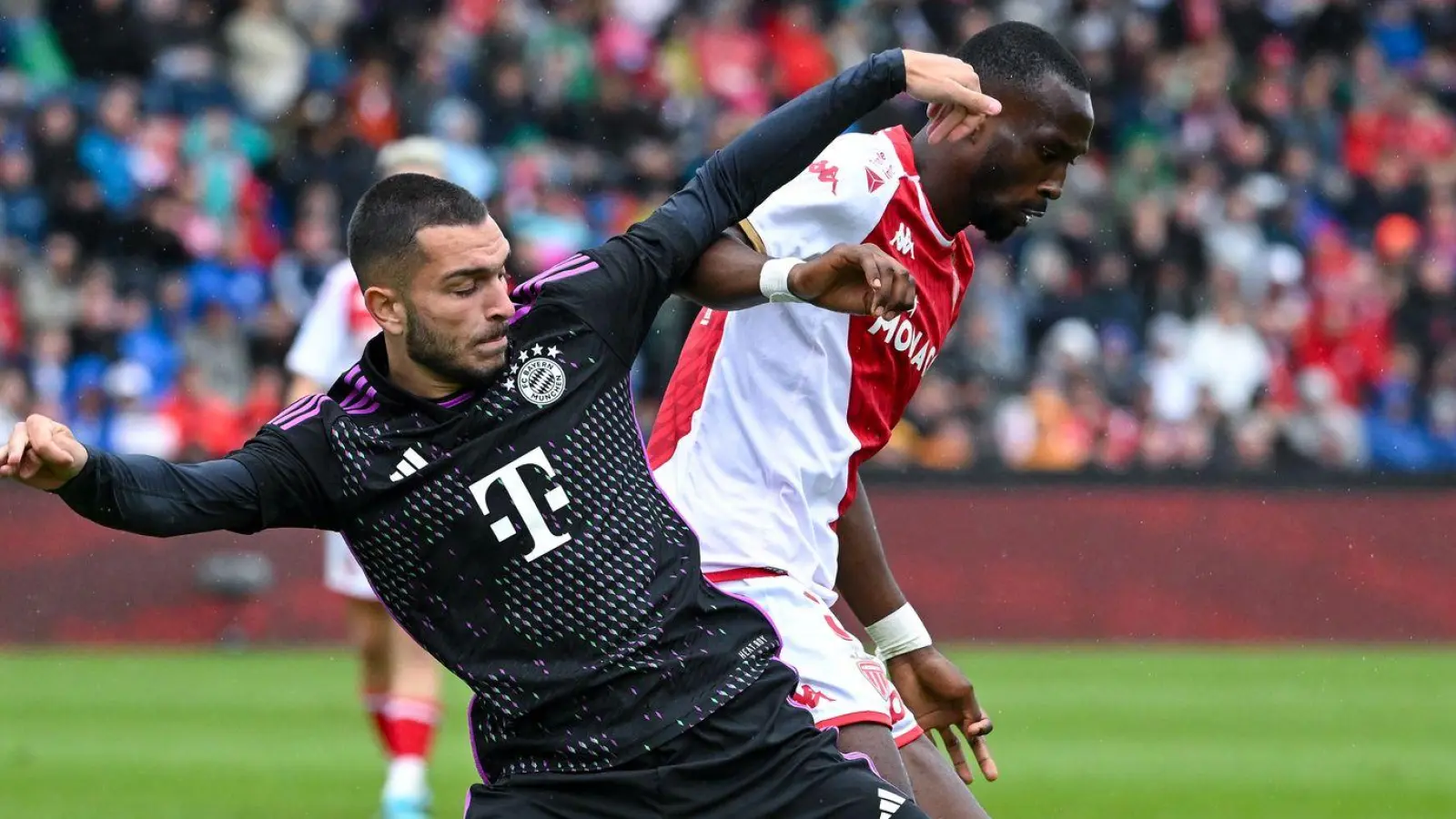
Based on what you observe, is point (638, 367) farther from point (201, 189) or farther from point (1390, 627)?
point (1390, 627)

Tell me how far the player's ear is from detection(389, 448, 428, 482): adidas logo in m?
0.27

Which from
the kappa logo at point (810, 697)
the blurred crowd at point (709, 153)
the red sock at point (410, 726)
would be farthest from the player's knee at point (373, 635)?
the blurred crowd at point (709, 153)

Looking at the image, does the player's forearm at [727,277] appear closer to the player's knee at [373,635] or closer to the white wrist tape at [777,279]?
the white wrist tape at [777,279]

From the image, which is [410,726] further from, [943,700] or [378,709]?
[943,700]

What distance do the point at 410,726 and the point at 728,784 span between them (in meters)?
4.07

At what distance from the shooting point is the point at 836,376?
15.6 feet

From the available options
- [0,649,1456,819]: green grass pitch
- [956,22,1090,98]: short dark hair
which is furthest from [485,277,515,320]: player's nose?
[0,649,1456,819]: green grass pitch

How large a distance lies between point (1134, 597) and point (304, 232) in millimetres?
6636

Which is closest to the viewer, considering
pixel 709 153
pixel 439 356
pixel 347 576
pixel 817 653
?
pixel 439 356

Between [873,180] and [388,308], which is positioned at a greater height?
[388,308]

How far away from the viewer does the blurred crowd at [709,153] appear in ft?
51.7

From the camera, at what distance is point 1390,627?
15.3 m

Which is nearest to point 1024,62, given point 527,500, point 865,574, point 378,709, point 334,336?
point 865,574

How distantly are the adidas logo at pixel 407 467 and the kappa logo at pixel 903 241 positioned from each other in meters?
1.24
